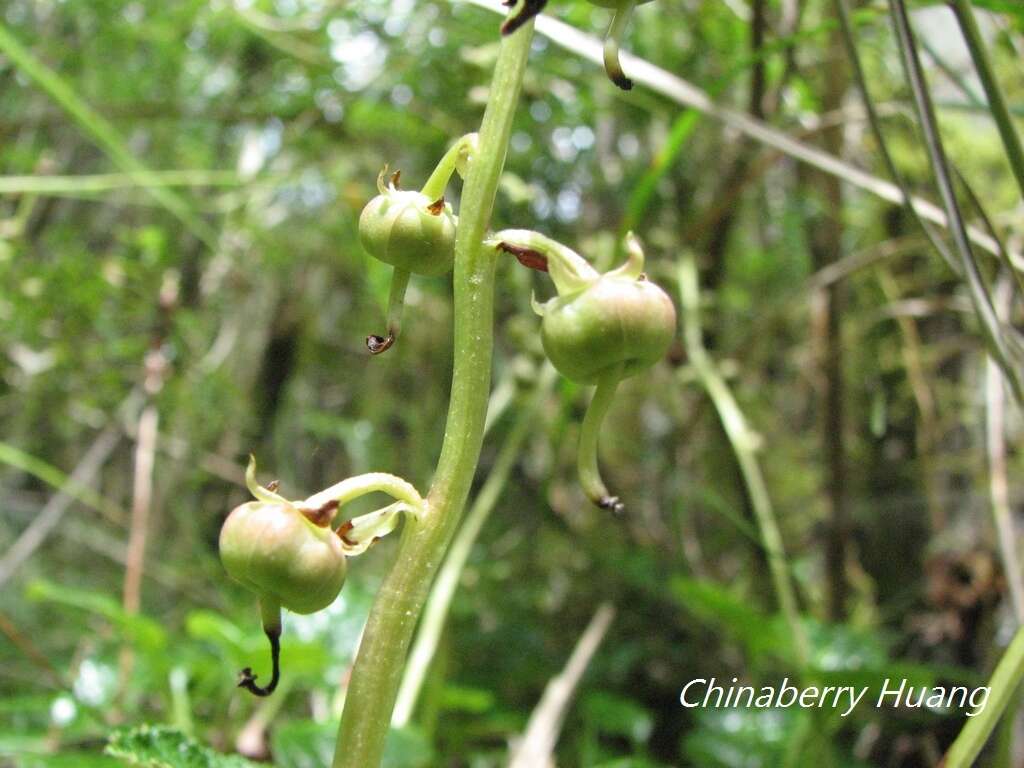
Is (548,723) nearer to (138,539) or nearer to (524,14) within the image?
(138,539)

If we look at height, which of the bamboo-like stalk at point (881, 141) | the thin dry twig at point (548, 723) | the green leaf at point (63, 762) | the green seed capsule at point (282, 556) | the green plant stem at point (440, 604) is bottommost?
the thin dry twig at point (548, 723)

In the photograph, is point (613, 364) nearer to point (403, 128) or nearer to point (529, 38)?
point (529, 38)

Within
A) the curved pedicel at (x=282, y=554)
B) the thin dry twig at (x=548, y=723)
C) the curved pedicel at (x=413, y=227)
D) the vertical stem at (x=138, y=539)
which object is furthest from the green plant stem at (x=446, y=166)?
the vertical stem at (x=138, y=539)

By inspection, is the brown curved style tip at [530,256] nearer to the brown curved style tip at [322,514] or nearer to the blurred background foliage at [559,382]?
the brown curved style tip at [322,514]

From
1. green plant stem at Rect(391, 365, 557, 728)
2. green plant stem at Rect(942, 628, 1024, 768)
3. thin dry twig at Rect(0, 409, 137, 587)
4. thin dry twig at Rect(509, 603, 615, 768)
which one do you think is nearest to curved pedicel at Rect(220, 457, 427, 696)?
green plant stem at Rect(942, 628, 1024, 768)

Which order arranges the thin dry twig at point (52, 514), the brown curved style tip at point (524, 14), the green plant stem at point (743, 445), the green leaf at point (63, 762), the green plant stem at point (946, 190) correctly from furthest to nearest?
the thin dry twig at point (52, 514)
the green plant stem at point (743, 445)
the green leaf at point (63, 762)
the green plant stem at point (946, 190)
the brown curved style tip at point (524, 14)

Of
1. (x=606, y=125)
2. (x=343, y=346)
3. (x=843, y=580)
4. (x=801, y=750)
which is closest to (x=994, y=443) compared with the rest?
(x=801, y=750)

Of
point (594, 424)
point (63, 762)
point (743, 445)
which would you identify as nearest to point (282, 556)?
point (594, 424)
